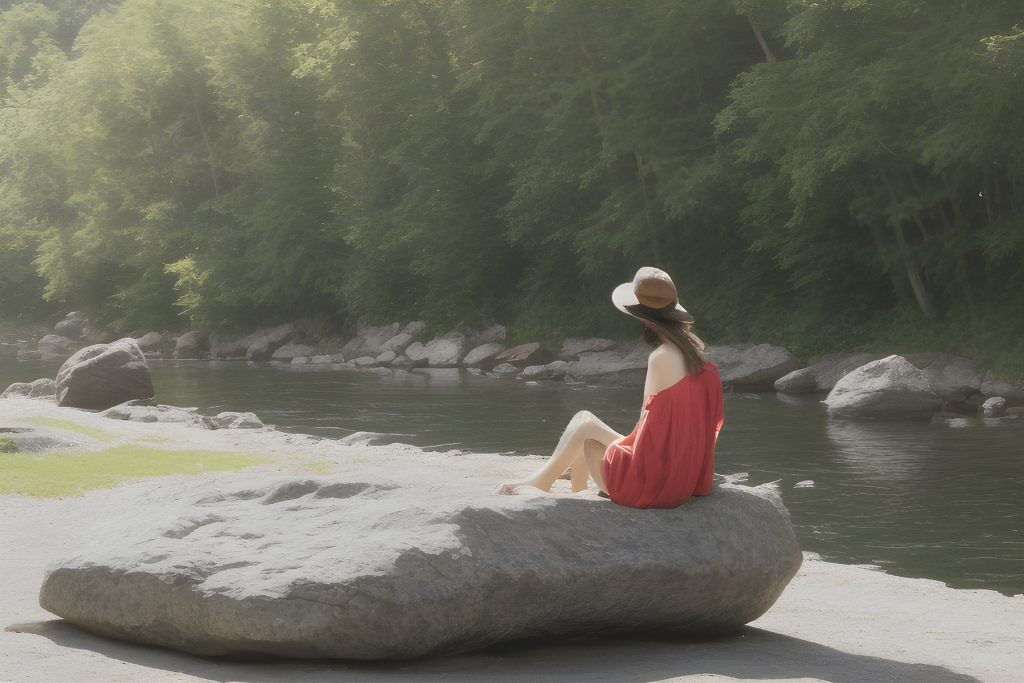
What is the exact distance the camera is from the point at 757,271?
89.5 feet

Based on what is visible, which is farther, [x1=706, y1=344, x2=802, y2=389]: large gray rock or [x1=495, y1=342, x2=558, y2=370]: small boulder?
Answer: [x1=495, y1=342, x2=558, y2=370]: small boulder

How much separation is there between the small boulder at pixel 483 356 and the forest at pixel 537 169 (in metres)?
1.22

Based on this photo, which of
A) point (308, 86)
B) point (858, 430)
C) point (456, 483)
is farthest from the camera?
point (308, 86)

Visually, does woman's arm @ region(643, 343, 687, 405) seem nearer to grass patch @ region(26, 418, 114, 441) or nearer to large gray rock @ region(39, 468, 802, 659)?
large gray rock @ region(39, 468, 802, 659)

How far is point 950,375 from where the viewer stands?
20.3 metres

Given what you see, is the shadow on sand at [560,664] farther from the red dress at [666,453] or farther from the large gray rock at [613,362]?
the large gray rock at [613,362]

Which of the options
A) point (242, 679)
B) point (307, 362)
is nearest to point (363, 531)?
point (242, 679)

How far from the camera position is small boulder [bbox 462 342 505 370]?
102 ft

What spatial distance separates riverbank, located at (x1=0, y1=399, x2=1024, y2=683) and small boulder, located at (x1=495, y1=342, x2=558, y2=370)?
69.4 feet

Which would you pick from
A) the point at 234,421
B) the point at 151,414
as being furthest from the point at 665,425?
the point at 151,414

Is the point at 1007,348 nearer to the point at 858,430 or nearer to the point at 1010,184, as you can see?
the point at 1010,184

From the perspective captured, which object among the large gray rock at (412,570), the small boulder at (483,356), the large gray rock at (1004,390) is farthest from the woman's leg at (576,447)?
the small boulder at (483,356)

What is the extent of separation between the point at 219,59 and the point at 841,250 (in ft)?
97.2

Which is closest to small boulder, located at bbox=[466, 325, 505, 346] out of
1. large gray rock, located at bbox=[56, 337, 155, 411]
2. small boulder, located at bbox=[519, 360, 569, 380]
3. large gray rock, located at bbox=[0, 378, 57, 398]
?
small boulder, located at bbox=[519, 360, 569, 380]
